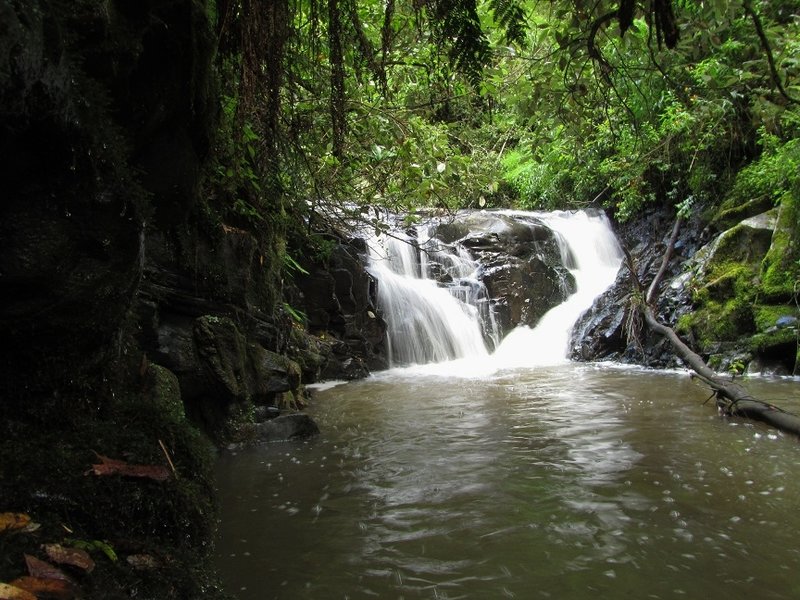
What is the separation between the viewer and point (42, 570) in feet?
5.44

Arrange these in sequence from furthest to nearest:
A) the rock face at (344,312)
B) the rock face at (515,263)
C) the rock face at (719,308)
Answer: the rock face at (515,263), the rock face at (344,312), the rock face at (719,308)

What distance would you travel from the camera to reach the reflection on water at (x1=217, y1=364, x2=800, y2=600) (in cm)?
282

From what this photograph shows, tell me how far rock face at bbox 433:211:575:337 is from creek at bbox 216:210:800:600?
7.57 meters

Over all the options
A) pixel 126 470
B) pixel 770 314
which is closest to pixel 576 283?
pixel 770 314

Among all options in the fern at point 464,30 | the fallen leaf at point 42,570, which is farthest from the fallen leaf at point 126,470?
the fern at point 464,30

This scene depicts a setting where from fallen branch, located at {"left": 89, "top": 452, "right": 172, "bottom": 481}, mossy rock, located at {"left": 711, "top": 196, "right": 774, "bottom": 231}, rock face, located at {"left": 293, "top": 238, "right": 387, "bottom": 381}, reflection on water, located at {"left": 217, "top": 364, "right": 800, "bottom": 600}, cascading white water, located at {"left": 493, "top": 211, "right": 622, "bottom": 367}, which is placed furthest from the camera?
cascading white water, located at {"left": 493, "top": 211, "right": 622, "bottom": 367}

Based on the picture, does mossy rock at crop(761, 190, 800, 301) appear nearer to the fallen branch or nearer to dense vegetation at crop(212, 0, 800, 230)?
dense vegetation at crop(212, 0, 800, 230)

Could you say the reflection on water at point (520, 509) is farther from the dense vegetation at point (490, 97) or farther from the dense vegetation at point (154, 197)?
the dense vegetation at point (490, 97)

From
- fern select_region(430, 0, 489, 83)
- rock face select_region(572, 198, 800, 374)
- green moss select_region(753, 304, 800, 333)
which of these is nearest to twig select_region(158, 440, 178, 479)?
fern select_region(430, 0, 489, 83)

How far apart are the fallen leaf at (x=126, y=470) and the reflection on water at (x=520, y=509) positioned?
2.60 ft

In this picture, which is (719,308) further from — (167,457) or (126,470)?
(126,470)

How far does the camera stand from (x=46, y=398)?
2426 mm

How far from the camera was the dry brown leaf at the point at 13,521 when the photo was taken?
5.88 feet

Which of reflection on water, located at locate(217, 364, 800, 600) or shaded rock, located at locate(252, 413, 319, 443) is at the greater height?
shaded rock, located at locate(252, 413, 319, 443)
